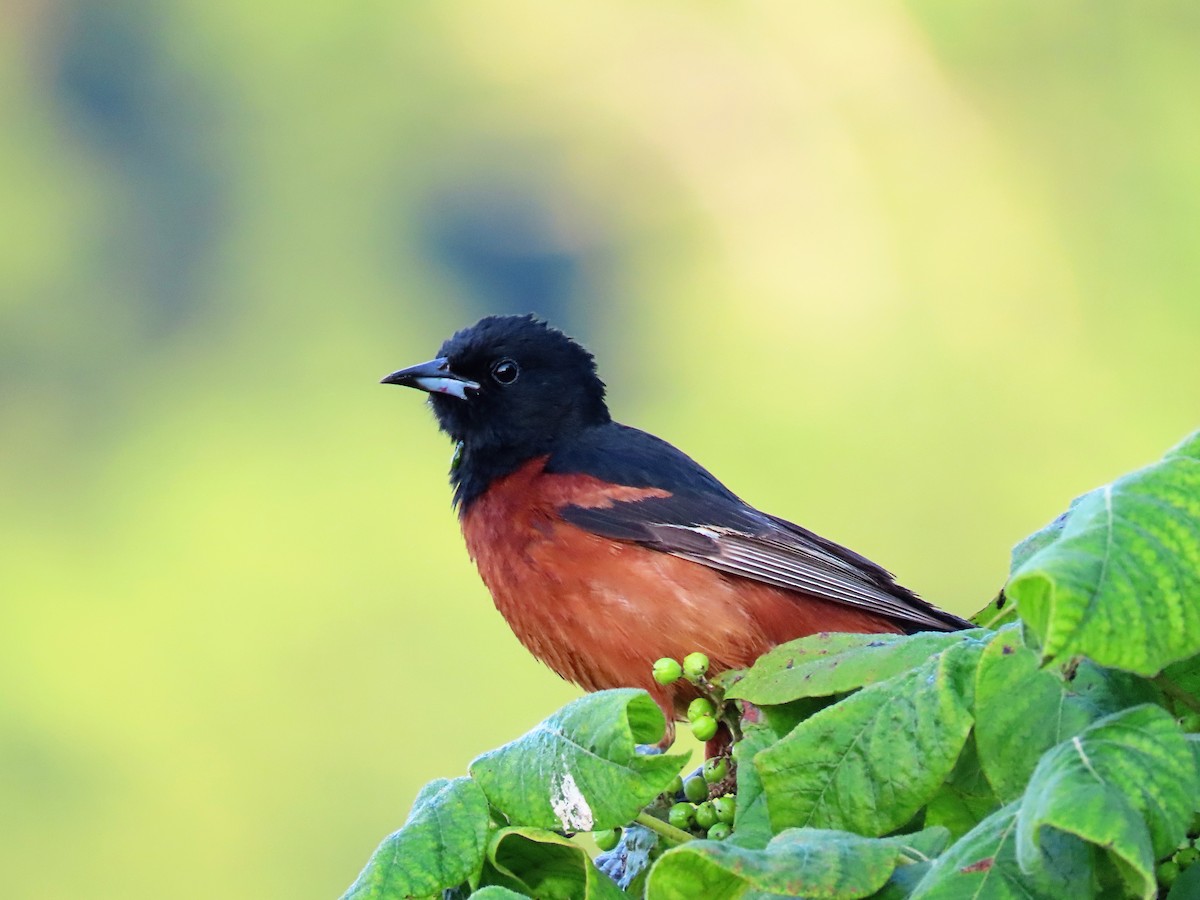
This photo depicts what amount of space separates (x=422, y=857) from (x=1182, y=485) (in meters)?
0.72

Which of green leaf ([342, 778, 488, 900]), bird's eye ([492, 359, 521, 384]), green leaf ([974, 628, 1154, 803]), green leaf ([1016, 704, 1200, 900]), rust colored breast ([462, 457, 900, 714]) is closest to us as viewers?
green leaf ([1016, 704, 1200, 900])

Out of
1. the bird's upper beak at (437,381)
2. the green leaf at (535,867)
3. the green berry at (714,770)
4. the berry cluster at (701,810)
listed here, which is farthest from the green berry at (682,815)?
the bird's upper beak at (437,381)

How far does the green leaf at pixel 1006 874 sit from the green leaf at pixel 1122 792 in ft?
0.09

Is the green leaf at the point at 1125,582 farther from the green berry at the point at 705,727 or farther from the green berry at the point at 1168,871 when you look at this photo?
the green berry at the point at 705,727

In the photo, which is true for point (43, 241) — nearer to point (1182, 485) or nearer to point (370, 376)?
point (370, 376)

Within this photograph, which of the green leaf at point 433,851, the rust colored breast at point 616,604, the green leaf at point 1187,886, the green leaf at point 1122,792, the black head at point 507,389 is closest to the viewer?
the green leaf at point 1122,792

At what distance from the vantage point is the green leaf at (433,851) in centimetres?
132

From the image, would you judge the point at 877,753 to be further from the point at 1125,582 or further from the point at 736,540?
the point at 736,540

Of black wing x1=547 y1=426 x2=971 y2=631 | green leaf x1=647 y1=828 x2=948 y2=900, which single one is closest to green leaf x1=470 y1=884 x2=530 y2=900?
green leaf x1=647 y1=828 x2=948 y2=900

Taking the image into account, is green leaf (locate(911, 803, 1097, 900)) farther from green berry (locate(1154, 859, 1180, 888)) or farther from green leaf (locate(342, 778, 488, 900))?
green leaf (locate(342, 778, 488, 900))

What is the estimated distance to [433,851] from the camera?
1348mm

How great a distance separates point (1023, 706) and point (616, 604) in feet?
8.07

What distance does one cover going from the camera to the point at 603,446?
4.30m

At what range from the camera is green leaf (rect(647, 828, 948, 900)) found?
3.43 feet
